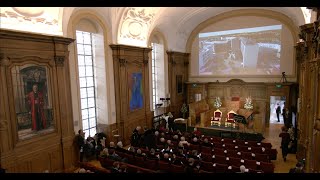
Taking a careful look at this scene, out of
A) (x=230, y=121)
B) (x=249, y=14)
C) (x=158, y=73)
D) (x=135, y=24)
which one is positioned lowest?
(x=230, y=121)

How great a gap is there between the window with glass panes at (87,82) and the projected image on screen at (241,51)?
11.1 meters

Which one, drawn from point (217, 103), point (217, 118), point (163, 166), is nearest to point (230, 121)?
point (217, 118)

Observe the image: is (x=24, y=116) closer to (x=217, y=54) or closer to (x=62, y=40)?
(x=62, y=40)

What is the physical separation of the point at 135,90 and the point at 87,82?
3154mm

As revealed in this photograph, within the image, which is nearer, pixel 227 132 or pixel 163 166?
pixel 163 166

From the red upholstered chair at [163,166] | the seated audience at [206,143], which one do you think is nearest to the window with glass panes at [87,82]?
the red upholstered chair at [163,166]

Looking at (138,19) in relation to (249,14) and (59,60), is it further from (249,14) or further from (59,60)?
(249,14)

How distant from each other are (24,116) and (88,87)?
419cm

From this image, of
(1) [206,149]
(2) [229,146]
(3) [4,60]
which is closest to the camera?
(3) [4,60]

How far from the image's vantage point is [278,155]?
37.7ft

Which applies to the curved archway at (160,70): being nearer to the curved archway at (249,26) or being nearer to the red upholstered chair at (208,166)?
the curved archway at (249,26)

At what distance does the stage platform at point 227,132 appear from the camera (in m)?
13.8

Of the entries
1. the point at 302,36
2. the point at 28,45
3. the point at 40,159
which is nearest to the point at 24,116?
the point at 40,159

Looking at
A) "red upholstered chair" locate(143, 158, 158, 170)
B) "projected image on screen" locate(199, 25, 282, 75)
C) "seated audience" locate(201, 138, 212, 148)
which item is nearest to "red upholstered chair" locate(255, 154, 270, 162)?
"seated audience" locate(201, 138, 212, 148)
